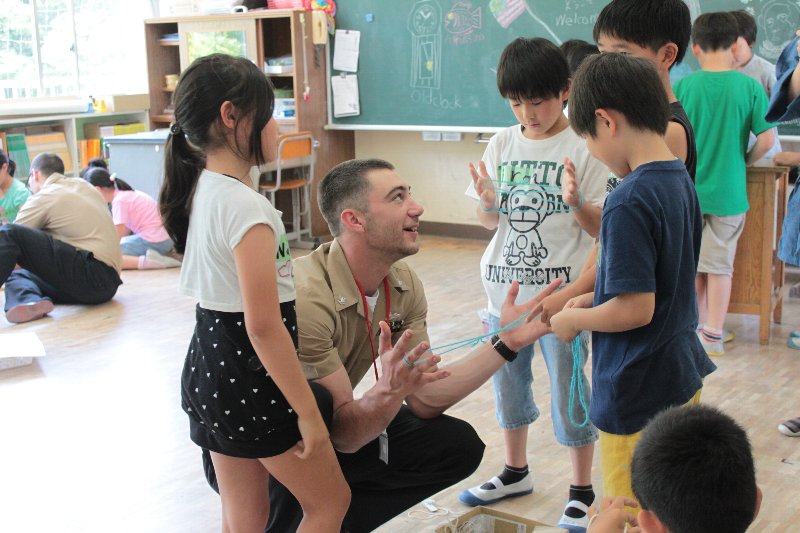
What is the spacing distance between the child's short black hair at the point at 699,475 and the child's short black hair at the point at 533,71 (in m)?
1.25

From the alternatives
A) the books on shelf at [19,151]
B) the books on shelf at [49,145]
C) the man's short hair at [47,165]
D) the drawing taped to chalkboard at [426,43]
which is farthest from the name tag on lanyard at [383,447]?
the books on shelf at [49,145]

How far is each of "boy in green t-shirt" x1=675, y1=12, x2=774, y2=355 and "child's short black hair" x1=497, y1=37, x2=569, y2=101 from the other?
76.1 inches

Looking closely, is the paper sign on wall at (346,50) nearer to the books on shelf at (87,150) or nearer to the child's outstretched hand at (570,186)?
the books on shelf at (87,150)

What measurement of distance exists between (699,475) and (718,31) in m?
3.18

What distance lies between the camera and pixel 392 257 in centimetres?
222

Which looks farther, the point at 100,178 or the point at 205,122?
the point at 100,178

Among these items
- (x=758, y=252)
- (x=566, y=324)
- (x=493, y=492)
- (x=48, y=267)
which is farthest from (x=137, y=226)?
(x=566, y=324)

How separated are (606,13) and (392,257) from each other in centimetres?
79

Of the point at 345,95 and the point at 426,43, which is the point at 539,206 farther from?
the point at 345,95

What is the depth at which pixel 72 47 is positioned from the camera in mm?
8062

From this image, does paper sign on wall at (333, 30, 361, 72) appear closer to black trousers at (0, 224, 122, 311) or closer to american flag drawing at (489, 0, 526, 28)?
american flag drawing at (489, 0, 526, 28)

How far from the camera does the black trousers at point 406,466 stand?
2284mm

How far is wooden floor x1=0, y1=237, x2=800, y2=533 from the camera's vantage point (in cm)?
282

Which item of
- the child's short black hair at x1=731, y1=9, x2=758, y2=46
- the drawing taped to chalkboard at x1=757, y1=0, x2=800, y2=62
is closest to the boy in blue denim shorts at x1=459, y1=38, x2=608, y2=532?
the child's short black hair at x1=731, y1=9, x2=758, y2=46
